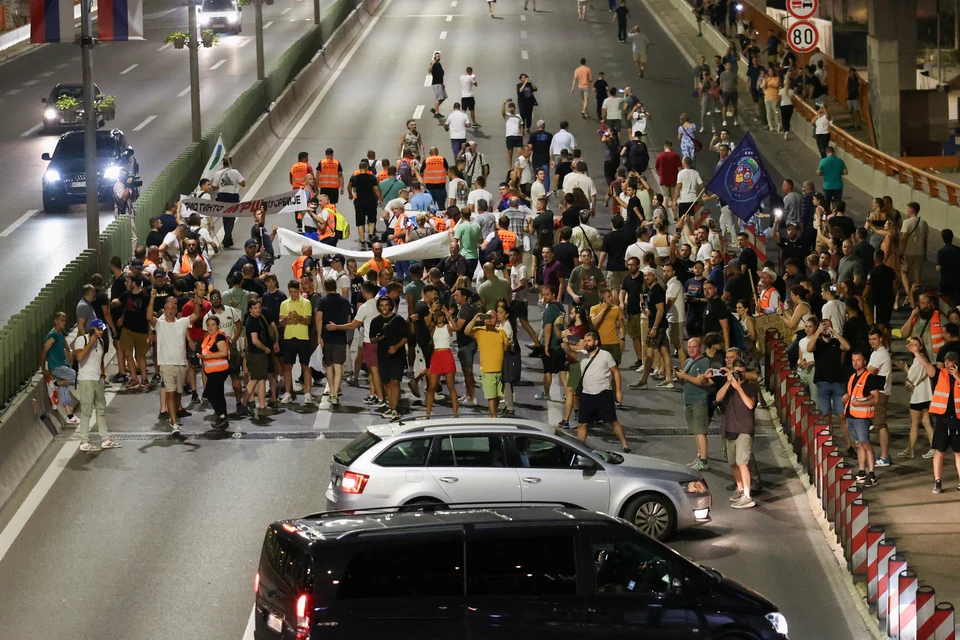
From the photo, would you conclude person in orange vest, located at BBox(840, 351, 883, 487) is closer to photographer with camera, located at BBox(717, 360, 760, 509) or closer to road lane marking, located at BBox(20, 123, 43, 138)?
photographer with camera, located at BBox(717, 360, 760, 509)

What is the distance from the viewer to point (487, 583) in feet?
36.9

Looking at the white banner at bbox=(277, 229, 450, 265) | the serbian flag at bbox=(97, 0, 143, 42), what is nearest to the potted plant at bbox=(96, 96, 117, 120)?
the serbian flag at bbox=(97, 0, 143, 42)

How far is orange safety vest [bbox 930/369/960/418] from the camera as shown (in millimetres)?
16656

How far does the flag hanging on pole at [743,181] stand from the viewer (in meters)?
23.9

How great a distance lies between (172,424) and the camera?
759 inches

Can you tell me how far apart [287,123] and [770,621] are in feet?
104

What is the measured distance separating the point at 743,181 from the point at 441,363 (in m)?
7.11

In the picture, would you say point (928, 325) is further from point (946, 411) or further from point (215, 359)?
point (215, 359)

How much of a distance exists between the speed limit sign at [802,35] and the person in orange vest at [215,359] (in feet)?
64.1

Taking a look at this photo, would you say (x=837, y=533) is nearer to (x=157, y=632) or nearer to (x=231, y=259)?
(x=157, y=632)

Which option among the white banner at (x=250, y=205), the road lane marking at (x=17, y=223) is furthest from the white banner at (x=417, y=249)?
the road lane marking at (x=17, y=223)

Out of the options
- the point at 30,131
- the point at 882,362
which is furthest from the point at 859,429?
the point at 30,131

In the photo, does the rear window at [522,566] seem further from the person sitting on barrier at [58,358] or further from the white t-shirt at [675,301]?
the white t-shirt at [675,301]

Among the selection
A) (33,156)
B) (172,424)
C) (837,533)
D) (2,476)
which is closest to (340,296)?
(172,424)
